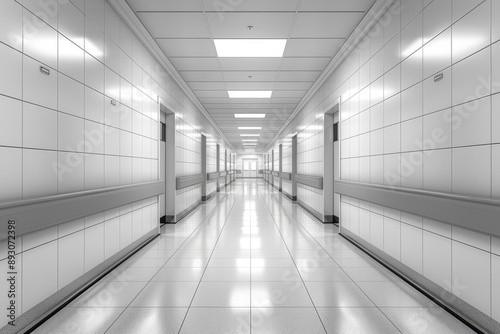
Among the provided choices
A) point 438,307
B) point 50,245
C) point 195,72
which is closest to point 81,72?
point 50,245

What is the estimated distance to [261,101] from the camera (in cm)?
838

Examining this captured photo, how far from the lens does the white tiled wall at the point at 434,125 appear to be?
2.00 meters

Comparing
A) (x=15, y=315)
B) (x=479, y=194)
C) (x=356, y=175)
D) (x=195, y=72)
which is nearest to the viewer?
(x=15, y=315)

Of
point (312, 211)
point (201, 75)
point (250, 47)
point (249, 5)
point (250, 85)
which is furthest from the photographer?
point (312, 211)

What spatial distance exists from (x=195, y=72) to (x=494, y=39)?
16.6 feet

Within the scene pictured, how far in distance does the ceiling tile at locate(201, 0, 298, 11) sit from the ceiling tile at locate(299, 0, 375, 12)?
161mm

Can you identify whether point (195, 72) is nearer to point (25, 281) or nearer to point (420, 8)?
point (420, 8)

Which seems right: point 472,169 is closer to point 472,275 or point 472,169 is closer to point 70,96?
point 472,275

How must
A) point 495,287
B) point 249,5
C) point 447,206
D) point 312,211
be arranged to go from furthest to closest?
point 312,211, point 249,5, point 447,206, point 495,287

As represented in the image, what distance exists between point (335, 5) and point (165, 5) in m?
2.19

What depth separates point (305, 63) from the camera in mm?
5402

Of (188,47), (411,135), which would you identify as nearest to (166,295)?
(411,135)

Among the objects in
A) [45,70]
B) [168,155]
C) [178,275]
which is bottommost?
[178,275]

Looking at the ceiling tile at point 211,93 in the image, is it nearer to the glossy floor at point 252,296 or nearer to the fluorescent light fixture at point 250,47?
the fluorescent light fixture at point 250,47
